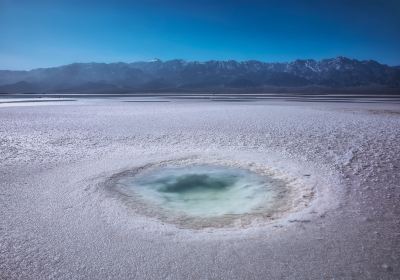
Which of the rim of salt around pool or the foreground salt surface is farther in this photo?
the rim of salt around pool

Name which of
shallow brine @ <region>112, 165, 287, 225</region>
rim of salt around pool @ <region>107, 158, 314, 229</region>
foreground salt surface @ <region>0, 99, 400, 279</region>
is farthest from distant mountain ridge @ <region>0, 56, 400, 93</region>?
shallow brine @ <region>112, 165, 287, 225</region>

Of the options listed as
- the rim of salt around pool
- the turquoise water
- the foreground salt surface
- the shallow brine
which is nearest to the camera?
the foreground salt surface

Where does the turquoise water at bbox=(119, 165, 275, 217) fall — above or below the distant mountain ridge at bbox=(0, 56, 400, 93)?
below

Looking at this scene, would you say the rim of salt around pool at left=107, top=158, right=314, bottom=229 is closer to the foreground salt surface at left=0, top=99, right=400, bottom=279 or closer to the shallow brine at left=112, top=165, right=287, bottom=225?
the shallow brine at left=112, top=165, right=287, bottom=225

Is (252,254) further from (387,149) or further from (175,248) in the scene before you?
(387,149)

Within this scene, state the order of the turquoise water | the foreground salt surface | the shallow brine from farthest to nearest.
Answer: the turquoise water, the shallow brine, the foreground salt surface

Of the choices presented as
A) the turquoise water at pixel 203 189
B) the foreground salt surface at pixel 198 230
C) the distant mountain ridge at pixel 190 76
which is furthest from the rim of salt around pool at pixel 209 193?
the distant mountain ridge at pixel 190 76

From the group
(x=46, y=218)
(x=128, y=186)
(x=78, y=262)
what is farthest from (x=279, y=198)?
(x=46, y=218)
